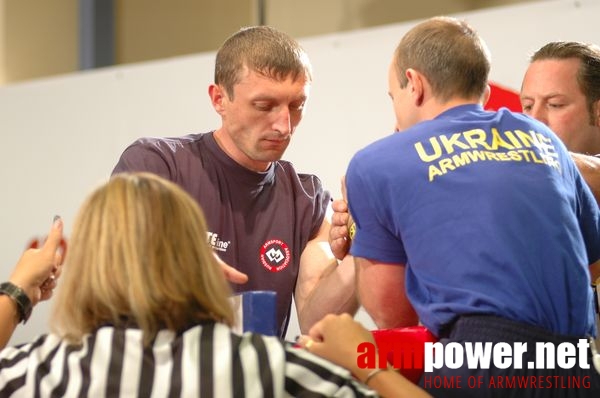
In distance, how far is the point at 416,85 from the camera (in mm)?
1839

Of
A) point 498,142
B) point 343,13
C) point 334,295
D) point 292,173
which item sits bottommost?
point 334,295

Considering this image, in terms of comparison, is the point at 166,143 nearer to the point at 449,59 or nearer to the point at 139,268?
the point at 449,59

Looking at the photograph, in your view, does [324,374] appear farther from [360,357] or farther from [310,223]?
[310,223]

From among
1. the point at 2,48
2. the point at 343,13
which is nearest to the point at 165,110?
the point at 343,13

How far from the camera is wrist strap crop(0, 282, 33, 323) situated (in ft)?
5.67

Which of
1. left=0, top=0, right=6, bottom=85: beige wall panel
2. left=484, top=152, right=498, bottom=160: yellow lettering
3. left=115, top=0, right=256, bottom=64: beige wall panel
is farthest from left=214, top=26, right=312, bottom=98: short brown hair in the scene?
left=0, top=0, right=6, bottom=85: beige wall panel

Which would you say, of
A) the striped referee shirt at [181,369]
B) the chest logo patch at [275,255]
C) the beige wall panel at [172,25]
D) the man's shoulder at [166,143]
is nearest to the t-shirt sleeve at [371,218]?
the striped referee shirt at [181,369]

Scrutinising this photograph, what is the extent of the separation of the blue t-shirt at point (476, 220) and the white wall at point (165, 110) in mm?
1417

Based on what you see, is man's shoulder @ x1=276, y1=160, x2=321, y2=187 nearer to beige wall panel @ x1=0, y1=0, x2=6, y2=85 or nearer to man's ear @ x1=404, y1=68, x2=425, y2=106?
man's ear @ x1=404, y1=68, x2=425, y2=106

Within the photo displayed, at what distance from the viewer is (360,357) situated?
Answer: 1.59 meters

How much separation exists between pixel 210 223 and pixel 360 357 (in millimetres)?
857

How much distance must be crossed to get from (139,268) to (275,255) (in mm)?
958

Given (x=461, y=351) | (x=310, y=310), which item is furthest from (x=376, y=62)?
(x=461, y=351)

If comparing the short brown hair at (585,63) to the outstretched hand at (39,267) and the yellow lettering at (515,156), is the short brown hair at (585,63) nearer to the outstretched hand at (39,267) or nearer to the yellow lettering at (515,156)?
the yellow lettering at (515,156)
